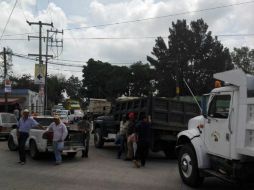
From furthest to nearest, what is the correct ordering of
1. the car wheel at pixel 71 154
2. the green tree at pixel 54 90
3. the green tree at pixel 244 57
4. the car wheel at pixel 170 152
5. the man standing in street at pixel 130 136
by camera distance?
1. the green tree at pixel 54 90
2. the green tree at pixel 244 57
3. the car wheel at pixel 71 154
4. the car wheel at pixel 170 152
5. the man standing in street at pixel 130 136

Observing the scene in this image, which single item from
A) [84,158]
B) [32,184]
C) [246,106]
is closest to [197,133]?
[246,106]

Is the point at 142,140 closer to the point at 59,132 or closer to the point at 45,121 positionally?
the point at 59,132

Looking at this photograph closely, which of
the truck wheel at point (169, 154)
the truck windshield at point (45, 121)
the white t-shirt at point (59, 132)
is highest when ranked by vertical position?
the truck windshield at point (45, 121)

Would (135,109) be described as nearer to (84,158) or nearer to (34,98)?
(84,158)

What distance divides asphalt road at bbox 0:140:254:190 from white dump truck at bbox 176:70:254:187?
0.76m

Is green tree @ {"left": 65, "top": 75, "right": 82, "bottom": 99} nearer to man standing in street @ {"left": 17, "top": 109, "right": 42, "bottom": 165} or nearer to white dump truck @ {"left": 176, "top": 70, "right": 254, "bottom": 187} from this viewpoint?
man standing in street @ {"left": 17, "top": 109, "right": 42, "bottom": 165}

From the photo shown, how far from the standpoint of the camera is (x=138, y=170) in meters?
13.5

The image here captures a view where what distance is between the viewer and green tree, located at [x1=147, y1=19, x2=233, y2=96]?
75.6m

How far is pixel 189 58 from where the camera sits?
7781cm

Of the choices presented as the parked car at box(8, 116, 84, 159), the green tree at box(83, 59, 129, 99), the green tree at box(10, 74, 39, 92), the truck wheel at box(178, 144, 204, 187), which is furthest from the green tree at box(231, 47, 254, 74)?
the truck wheel at box(178, 144, 204, 187)

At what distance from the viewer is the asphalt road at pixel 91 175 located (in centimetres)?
1063

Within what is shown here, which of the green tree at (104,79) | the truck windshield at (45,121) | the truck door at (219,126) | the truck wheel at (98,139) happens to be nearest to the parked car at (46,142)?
the truck windshield at (45,121)

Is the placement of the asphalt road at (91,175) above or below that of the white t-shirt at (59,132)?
below

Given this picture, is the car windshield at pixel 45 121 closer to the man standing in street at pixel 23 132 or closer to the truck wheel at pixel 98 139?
the man standing in street at pixel 23 132
